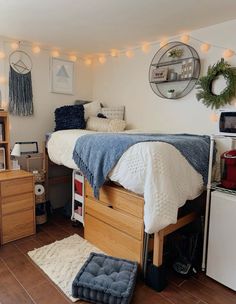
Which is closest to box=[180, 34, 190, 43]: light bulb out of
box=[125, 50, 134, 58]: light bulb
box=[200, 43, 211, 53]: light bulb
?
box=[200, 43, 211, 53]: light bulb

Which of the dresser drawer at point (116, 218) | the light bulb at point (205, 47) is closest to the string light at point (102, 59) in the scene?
the light bulb at point (205, 47)

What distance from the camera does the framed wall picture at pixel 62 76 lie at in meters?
3.18

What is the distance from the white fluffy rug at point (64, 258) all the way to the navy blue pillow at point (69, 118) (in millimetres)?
1312

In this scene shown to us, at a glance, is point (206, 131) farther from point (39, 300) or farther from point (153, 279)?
point (39, 300)

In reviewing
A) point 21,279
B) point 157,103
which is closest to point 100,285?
point 21,279

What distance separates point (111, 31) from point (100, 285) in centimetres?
236

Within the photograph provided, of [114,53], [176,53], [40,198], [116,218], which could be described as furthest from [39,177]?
[176,53]

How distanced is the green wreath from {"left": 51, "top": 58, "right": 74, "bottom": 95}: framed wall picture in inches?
70.9

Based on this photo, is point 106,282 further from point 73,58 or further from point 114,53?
point 73,58

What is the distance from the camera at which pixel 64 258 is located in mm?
2088

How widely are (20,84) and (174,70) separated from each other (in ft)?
5.99

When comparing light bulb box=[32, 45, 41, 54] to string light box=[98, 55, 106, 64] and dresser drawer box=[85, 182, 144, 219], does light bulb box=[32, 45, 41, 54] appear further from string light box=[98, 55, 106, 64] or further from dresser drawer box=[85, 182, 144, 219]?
dresser drawer box=[85, 182, 144, 219]

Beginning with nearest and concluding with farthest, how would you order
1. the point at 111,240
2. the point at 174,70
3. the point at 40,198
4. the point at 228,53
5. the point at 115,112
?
1. the point at 111,240
2. the point at 228,53
3. the point at 174,70
4. the point at 40,198
5. the point at 115,112

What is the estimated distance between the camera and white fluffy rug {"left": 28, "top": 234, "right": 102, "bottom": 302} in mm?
1821
